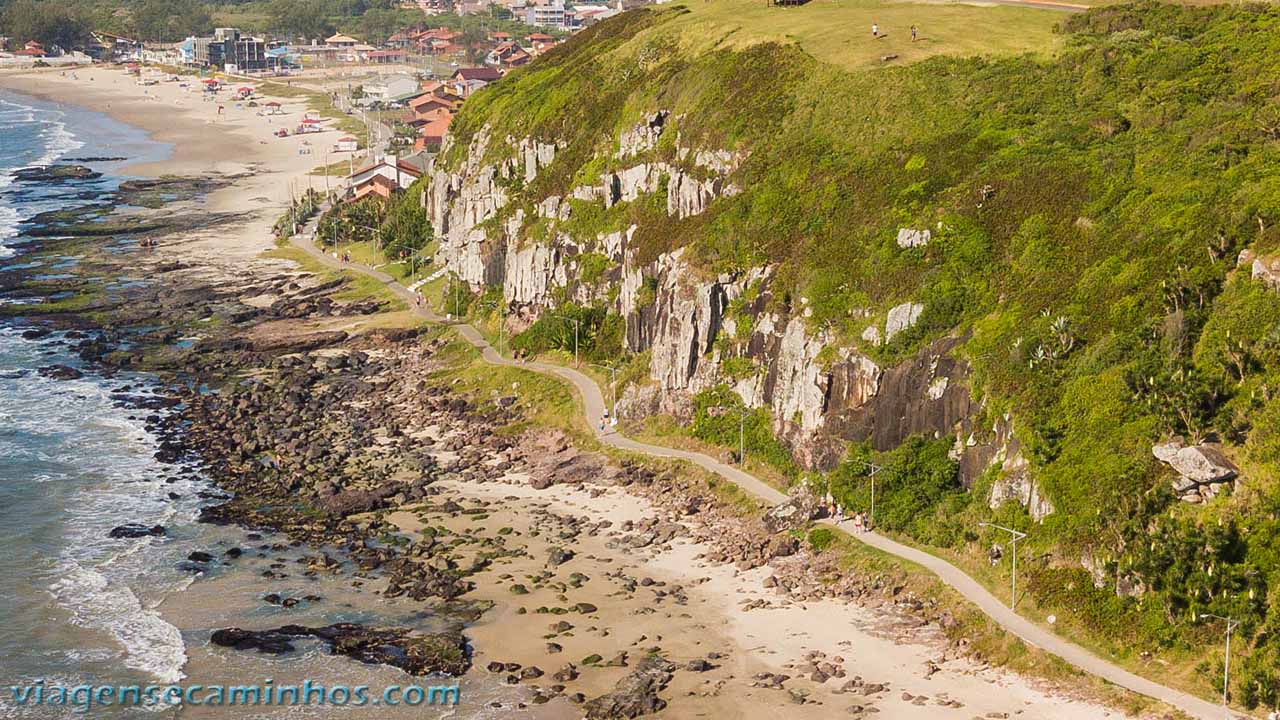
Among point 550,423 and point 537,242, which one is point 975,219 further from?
point 537,242

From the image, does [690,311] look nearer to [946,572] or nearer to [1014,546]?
[946,572]

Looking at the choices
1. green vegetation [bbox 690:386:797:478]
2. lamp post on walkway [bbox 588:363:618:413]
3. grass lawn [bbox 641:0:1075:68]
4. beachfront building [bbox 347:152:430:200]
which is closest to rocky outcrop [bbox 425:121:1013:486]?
green vegetation [bbox 690:386:797:478]

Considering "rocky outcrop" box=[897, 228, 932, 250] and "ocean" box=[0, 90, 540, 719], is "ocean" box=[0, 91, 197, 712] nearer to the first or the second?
"ocean" box=[0, 90, 540, 719]

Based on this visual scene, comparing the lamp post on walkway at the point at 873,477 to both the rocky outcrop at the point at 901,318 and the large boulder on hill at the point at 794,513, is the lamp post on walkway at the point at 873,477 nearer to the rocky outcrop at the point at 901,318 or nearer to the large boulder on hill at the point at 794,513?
the large boulder on hill at the point at 794,513

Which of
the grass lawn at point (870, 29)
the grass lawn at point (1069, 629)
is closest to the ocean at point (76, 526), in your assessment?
the grass lawn at point (1069, 629)

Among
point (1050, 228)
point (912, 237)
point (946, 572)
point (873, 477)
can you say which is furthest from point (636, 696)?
point (1050, 228)

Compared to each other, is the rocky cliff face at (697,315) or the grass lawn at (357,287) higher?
the rocky cliff face at (697,315)
